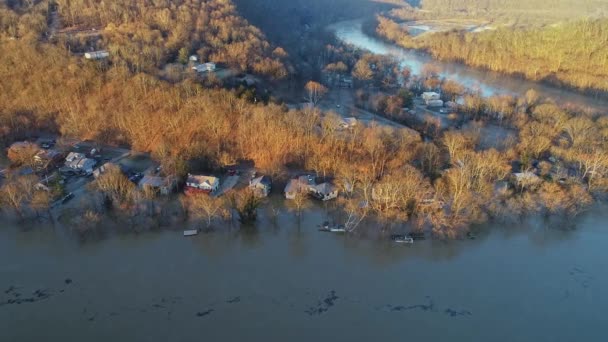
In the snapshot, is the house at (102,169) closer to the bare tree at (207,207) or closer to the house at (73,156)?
the house at (73,156)

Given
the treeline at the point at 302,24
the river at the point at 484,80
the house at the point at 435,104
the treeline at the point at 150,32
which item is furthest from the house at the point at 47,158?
the river at the point at 484,80

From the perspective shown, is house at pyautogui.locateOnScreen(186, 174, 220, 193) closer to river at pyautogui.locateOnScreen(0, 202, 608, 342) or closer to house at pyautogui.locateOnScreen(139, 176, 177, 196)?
house at pyautogui.locateOnScreen(139, 176, 177, 196)

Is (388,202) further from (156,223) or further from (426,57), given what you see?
(426,57)

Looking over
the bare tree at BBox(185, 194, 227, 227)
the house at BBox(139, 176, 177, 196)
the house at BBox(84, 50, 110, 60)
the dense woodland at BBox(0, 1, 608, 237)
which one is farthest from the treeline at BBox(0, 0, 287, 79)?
the bare tree at BBox(185, 194, 227, 227)

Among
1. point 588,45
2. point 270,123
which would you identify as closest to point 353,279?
point 270,123

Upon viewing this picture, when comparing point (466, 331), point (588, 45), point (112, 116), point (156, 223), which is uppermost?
point (588, 45)

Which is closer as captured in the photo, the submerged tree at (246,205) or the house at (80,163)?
the submerged tree at (246,205)

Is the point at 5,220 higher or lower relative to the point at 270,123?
lower

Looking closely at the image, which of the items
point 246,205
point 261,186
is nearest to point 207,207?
point 246,205
